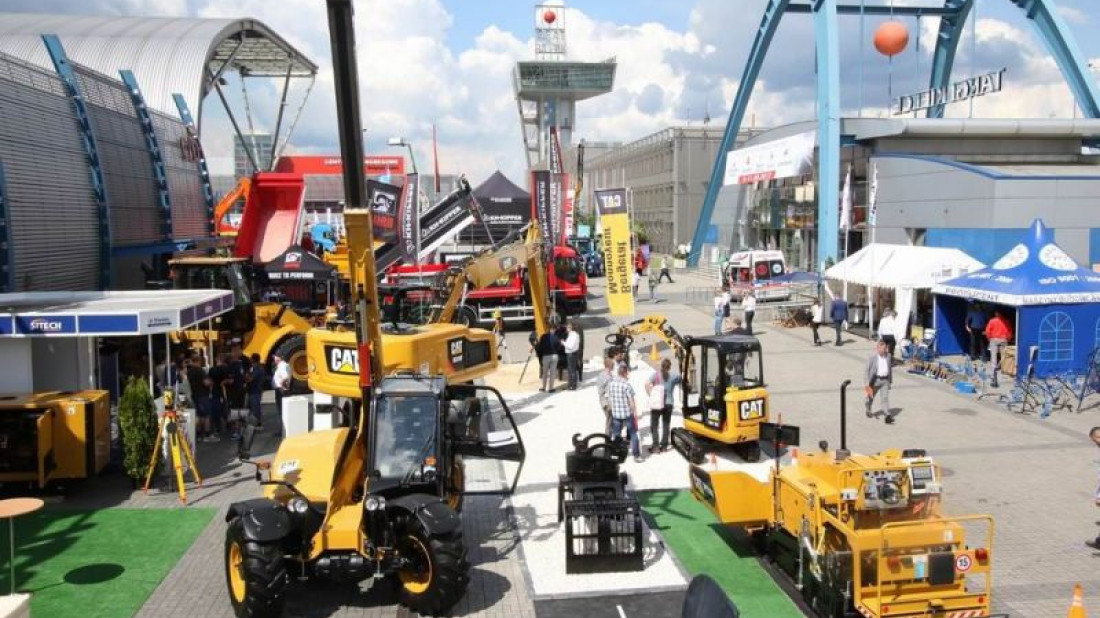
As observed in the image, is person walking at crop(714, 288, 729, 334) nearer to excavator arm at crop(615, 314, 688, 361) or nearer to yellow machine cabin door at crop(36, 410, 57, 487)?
excavator arm at crop(615, 314, 688, 361)

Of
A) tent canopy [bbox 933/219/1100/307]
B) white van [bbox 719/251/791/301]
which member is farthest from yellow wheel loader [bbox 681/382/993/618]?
white van [bbox 719/251/791/301]

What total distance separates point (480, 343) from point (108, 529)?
5438 millimetres

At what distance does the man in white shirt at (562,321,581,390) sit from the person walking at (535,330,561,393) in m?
0.27

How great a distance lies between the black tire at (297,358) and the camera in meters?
18.6

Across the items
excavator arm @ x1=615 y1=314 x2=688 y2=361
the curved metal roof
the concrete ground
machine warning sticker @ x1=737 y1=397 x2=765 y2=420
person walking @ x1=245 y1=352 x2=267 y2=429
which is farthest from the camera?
the curved metal roof

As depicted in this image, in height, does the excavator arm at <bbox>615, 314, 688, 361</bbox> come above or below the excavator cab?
above

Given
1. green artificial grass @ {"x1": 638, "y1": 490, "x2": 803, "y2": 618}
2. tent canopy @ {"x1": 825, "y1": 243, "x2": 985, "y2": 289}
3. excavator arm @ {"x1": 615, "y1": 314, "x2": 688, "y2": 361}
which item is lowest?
green artificial grass @ {"x1": 638, "y1": 490, "x2": 803, "y2": 618}

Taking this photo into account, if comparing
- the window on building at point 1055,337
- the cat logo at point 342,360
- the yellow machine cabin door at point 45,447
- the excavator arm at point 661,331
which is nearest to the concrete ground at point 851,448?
the yellow machine cabin door at point 45,447

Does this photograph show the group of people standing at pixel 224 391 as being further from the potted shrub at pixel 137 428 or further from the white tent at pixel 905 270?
the white tent at pixel 905 270

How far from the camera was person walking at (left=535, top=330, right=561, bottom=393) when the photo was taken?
20.1 metres

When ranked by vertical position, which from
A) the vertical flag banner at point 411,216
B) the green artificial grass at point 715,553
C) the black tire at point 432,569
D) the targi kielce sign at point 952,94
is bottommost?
the green artificial grass at point 715,553

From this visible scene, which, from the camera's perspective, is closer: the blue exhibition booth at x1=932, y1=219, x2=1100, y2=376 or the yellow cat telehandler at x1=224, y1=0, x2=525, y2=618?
the yellow cat telehandler at x1=224, y1=0, x2=525, y2=618

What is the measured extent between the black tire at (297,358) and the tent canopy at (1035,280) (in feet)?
50.0

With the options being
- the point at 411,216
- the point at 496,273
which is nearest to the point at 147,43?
the point at 411,216
